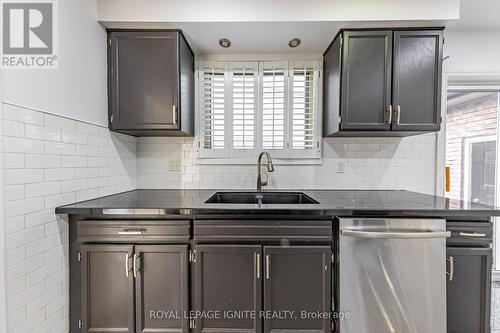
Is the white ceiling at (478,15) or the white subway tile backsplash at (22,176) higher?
the white ceiling at (478,15)

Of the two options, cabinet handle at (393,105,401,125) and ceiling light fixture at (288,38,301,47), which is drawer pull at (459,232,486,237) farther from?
ceiling light fixture at (288,38,301,47)

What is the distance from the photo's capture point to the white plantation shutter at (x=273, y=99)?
2277 mm

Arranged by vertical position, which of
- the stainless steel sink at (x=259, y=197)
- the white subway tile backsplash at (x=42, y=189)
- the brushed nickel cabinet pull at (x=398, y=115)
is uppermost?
the brushed nickel cabinet pull at (x=398, y=115)

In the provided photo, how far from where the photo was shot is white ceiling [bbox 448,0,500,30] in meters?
1.87

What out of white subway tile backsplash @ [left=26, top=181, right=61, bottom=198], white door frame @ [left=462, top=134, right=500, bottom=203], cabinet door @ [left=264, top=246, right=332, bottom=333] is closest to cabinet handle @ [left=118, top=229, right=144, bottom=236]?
white subway tile backsplash @ [left=26, top=181, right=61, bottom=198]

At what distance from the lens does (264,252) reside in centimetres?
147

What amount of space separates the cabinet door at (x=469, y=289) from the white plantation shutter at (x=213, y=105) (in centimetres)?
190

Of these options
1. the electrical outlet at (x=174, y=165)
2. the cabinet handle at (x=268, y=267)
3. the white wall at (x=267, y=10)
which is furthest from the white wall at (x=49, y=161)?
the cabinet handle at (x=268, y=267)

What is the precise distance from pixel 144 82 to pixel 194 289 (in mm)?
1521

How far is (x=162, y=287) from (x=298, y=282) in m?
0.82

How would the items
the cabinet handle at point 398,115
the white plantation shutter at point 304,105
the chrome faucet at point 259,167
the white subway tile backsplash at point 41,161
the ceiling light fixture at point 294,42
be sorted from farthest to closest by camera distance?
the white plantation shutter at point 304,105 < the chrome faucet at point 259,167 < the ceiling light fixture at point 294,42 < the cabinet handle at point 398,115 < the white subway tile backsplash at point 41,161

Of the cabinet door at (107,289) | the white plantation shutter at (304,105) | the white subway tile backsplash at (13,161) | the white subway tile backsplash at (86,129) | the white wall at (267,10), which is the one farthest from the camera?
the white plantation shutter at (304,105)

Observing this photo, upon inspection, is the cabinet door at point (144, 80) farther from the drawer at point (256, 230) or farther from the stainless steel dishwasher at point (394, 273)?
the stainless steel dishwasher at point (394, 273)
